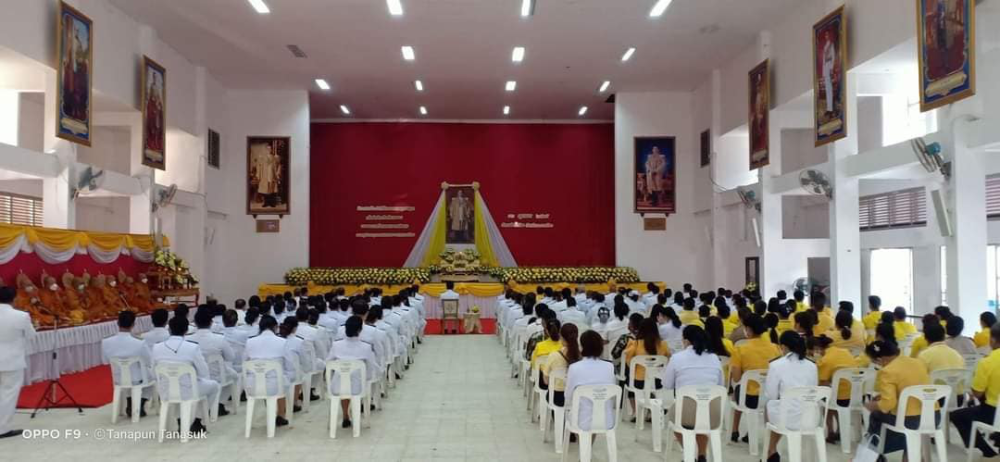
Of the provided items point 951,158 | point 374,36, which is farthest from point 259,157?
point 951,158

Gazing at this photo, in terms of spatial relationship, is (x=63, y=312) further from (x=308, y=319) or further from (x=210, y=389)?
(x=210, y=389)

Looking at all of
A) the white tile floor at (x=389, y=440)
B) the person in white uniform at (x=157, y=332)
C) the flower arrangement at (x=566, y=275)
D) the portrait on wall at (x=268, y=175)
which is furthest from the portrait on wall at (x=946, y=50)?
the portrait on wall at (x=268, y=175)

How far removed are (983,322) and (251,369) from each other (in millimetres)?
6912

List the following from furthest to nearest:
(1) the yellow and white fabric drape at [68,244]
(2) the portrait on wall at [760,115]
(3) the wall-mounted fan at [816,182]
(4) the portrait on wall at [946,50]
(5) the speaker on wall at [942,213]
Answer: (2) the portrait on wall at [760,115] → (3) the wall-mounted fan at [816,182] → (1) the yellow and white fabric drape at [68,244] → (5) the speaker on wall at [942,213] → (4) the portrait on wall at [946,50]

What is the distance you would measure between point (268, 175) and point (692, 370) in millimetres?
17869

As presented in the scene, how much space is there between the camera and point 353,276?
2044 cm

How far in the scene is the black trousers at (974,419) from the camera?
5.53 meters

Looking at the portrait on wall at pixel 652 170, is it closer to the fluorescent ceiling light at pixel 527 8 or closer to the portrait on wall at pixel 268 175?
the fluorescent ceiling light at pixel 527 8

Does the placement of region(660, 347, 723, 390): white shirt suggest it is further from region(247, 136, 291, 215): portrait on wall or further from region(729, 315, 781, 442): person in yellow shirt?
region(247, 136, 291, 215): portrait on wall

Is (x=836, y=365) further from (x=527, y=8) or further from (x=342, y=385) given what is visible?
(x=527, y=8)

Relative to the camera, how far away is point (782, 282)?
50.3 ft

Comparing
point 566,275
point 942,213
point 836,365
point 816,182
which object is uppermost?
point 816,182

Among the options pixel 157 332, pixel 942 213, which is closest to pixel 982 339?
pixel 942 213

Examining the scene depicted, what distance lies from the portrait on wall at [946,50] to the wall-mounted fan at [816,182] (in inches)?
123
